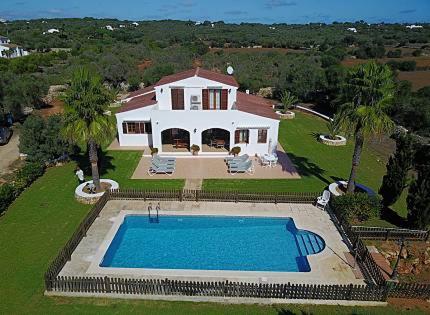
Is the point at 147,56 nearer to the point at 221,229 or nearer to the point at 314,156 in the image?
the point at 314,156

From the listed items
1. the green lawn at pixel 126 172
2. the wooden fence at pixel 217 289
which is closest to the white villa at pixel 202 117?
the green lawn at pixel 126 172

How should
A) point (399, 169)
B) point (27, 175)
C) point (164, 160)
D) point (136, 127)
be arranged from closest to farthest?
point (399, 169), point (27, 175), point (164, 160), point (136, 127)

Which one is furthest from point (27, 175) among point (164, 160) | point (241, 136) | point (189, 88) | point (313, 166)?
point (313, 166)

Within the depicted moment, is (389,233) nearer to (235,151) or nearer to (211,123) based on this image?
(235,151)

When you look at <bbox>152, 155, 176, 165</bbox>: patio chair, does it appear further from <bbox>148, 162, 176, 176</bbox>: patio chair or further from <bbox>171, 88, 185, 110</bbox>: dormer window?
<bbox>171, 88, 185, 110</bbox>: dormer window

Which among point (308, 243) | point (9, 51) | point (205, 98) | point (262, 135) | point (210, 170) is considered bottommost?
point (308, 243)

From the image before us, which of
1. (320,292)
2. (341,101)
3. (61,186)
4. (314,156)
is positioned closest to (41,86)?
(61,186)
